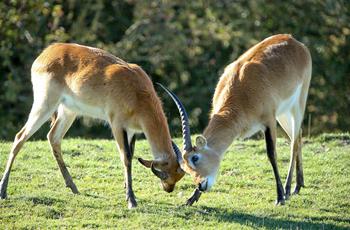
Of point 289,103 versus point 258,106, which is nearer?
point 258,106

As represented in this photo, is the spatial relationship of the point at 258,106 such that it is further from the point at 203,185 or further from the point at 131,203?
the point at 131,203

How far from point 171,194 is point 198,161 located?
115cm

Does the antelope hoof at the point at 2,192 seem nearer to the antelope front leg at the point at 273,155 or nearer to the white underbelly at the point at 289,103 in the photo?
the antelope front leg at the point at 273,155

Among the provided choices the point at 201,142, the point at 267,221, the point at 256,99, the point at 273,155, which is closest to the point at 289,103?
the point at 256,99

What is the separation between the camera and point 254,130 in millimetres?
11016

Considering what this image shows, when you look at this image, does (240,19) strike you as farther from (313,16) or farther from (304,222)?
(304,222)

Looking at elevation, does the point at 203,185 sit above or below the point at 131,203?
above

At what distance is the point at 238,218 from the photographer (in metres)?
10.1

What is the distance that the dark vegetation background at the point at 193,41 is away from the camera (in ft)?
71.9

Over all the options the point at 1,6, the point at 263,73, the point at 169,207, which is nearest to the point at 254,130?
the point at 263,73

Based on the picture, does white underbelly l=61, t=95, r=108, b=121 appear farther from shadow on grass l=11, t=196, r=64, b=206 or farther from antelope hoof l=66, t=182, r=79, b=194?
shadow on grass l=11, t=196, r=64, b=206

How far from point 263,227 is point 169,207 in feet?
4.25

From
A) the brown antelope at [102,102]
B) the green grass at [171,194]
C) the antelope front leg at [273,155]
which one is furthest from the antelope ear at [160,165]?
the antelope front leg at [273,155]

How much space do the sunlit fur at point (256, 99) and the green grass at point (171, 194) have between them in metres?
0.54
